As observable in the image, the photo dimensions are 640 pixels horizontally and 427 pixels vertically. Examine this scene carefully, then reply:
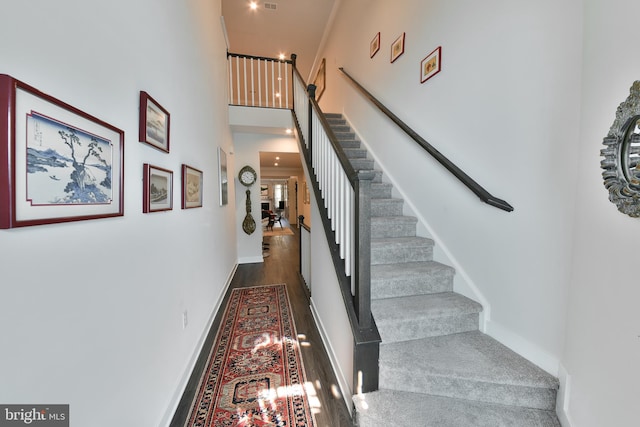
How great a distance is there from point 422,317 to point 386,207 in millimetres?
1222

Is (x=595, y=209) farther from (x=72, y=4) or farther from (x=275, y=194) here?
(x=275, y=194)

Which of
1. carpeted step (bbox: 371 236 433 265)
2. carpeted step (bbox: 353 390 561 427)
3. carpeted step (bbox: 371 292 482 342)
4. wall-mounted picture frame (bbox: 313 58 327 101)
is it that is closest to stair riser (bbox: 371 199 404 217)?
carpeted step (bbox: 371 236 433 265)

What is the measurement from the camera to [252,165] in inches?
191

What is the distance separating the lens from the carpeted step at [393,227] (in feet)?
7.73

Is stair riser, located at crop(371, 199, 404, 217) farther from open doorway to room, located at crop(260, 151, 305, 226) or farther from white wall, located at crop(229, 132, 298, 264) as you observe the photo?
open doorway to room, located at crop(260, 151, 305, 226)

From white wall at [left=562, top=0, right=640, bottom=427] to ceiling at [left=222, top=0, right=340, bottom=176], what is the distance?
4.63 meters

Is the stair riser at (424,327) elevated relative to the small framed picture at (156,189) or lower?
lower

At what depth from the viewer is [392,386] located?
4.72ft

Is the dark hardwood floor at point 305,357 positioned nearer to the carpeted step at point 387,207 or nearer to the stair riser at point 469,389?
the stair riser at point 469,389

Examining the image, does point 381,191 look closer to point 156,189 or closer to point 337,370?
point 337,370

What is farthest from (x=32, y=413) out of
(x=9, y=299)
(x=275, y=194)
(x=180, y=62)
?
(x=275, y=194)

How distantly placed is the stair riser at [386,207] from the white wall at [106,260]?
173 cm

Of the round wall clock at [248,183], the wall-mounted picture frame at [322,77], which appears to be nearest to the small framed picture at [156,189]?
→ the round wall clock at [248,183]

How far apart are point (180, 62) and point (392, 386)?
263cm
